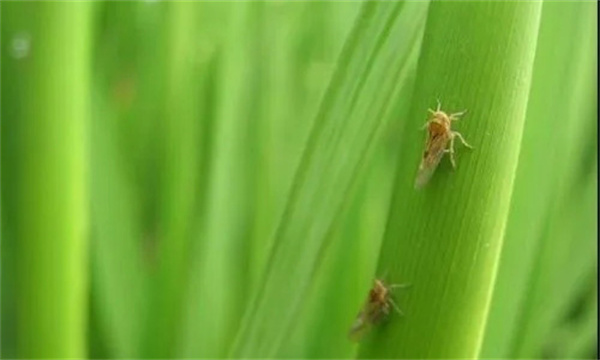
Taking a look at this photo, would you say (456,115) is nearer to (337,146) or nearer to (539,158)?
(337,146)

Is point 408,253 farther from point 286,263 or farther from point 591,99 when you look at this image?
point 591,99

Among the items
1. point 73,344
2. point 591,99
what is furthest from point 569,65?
point 73,344

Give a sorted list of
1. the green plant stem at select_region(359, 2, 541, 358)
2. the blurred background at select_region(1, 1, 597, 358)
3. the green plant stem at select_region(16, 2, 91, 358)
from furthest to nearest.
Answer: the blurred background at select_region(1, 1, 597, 358)
the green plant stem at select_region(16, 2, 91, 358)
the green plant stem at select_region(359, 2, 541, 358)

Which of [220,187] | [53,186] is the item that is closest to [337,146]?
[53,186]

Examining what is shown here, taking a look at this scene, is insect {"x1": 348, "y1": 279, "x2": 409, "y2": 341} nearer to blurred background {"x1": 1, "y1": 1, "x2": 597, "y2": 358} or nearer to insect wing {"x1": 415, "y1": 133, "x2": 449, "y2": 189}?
insect wing {"x1": 415, "y1": 133, "x2": 449, "y2": 189}

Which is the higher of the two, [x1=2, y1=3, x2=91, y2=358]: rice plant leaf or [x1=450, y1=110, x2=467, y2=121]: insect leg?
[x1=450, y1=110, x2=467, y2=121]: insect leg

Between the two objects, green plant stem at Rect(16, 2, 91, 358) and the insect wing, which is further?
green plant stem at Rect(16, 2, 91, 358)

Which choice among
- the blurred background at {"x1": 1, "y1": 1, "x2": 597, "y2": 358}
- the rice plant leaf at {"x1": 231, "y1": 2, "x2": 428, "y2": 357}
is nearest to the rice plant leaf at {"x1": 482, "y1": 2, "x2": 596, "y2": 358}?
the blurred background at {"x1": 1, "y1": 1, "x2": 597, "y2": 358}

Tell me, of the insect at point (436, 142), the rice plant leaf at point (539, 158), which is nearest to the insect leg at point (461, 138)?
the insect at point (436, 142)
